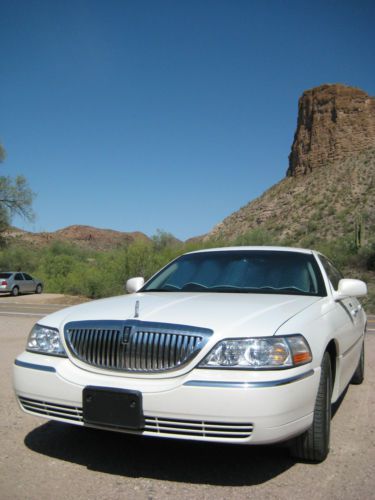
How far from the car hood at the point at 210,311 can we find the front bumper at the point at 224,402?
0.31m

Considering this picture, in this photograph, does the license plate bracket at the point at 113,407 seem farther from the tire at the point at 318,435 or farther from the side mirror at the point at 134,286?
the side mirror at the point at 134,286

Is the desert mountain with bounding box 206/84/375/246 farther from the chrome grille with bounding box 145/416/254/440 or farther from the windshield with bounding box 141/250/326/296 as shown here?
the chrome grille with bounding box 145/416/254/440

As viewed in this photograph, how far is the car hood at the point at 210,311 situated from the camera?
363 centimetres

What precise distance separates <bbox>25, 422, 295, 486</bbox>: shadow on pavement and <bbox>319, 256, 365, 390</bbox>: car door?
0.97m

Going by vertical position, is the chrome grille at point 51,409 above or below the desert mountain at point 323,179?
below

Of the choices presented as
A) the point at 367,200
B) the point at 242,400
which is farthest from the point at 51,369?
the point at 367,200

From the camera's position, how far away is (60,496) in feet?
11.1

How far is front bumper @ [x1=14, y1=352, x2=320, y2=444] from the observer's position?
3.35m

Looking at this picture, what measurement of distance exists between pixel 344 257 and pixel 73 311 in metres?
30.2

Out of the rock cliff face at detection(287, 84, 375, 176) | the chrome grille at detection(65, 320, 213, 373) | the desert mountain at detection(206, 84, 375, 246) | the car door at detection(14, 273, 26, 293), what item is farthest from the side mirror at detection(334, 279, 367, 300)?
the rock cliff face at detection(287, 84, 375, 176)

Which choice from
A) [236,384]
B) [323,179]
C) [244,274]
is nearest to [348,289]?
[244,274]

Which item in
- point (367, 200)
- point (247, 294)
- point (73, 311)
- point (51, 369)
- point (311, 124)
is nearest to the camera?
point (51, 369)

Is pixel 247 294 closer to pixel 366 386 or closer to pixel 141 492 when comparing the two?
pixel 141 492

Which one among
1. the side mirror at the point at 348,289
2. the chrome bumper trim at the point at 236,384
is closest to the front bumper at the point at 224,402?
the chrome bumper trim at the point at 236,384
